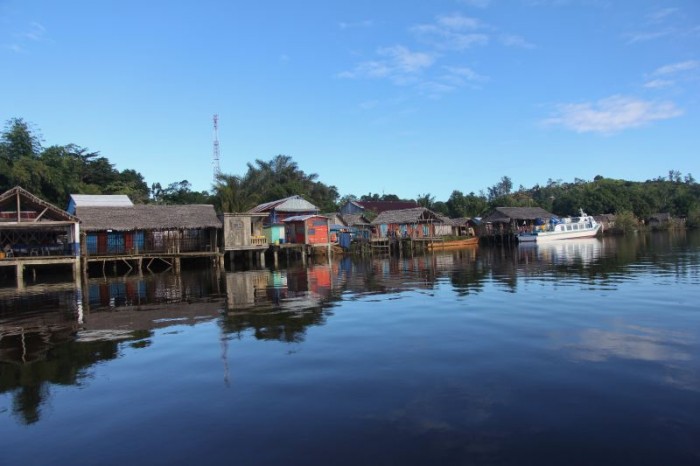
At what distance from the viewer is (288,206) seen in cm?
4562

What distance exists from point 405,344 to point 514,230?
2176 inches

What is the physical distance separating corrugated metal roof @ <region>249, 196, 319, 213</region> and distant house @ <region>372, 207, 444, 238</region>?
9339mm

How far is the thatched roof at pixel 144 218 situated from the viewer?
31688mm

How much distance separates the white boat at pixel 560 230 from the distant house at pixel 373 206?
17979 mm

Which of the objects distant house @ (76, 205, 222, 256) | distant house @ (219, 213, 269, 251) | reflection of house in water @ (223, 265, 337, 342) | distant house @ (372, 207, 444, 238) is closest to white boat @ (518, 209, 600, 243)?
distant house @ (372, 207, 444, 238)

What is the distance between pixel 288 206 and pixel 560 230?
3430cm

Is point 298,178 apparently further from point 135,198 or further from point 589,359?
point 589,359

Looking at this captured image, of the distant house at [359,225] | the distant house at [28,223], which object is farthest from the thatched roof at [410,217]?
the distant house at [28,223]

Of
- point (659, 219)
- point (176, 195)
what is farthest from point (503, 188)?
point (176, 195)

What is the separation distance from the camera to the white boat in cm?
5804

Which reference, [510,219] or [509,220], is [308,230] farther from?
[509,220]

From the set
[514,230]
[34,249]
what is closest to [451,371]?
[34,249]

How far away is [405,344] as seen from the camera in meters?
9.99

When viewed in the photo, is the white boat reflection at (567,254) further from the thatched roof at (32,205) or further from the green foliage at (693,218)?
the green foliage at (693,218)
